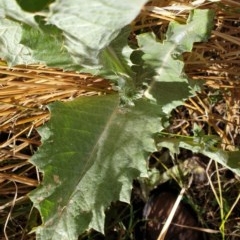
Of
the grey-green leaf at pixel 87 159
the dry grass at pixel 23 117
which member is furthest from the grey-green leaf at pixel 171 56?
the dry grass at pixel 23 117

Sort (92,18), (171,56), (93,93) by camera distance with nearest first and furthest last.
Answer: (92,18), (171,56), (93,93)

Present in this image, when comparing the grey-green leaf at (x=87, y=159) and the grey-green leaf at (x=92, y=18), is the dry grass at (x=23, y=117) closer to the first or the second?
Result: the grey-green leaf at (x=87, y=159)

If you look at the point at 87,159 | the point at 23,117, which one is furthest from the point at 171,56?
the point at 23,117

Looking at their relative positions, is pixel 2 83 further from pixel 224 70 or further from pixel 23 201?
pixel 224 70

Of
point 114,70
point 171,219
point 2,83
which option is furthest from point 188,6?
point 171,219

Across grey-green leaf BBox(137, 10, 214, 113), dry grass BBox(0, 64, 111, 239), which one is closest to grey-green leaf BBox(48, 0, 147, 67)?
grey-green leaf BBox(137, 10, 214, 113)

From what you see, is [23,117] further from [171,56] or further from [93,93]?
[171,56]

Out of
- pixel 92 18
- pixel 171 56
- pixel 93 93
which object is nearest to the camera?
pixel 92 18

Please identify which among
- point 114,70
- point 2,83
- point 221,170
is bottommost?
point 221,170
